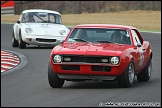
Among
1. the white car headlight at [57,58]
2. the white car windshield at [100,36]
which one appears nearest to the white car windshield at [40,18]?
the white car windshield at [100,36]

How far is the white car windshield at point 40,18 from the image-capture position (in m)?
22.8

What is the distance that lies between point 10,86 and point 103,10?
41088mm

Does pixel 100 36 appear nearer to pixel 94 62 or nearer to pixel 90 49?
pixel 90 49

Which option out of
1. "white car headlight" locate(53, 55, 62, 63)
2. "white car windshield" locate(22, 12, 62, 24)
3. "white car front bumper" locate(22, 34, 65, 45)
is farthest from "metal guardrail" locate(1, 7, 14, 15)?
"white car headlight" locate(53, 55, 62, 63)

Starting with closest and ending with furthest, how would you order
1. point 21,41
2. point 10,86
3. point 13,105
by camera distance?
point 13,105
point 10,86
point 21,41

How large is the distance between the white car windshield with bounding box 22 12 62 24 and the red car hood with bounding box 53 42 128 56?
10.7m

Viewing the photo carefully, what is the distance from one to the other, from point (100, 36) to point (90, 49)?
3.40ft

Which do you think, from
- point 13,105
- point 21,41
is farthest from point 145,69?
point 21,41

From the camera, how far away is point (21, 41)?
2230 centimetres

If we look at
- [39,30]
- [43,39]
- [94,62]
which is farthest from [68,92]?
[39,30]

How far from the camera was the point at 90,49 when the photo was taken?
37.7ft

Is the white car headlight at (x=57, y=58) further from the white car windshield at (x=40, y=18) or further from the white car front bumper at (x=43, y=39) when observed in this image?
the white car windshield at (x=40, y=18)

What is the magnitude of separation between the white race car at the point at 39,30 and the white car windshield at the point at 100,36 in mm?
8995

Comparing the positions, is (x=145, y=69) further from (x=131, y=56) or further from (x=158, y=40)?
(x=158, y=40)
